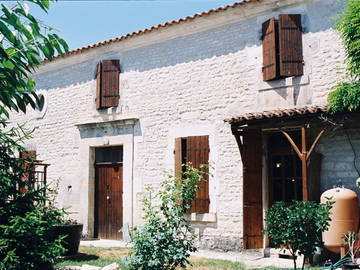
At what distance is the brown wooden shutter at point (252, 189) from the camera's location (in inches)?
319

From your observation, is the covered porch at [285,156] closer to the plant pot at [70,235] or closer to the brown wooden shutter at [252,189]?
the brown wooden shutter at [252,189]

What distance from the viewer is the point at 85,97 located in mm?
11500

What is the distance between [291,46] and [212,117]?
2.20m

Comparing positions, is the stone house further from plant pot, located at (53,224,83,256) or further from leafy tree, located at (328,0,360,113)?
plant pot, located at (53,224,83,256)

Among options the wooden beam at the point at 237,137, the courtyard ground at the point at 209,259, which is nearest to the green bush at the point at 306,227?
the courtyard ground at the point at 209,259

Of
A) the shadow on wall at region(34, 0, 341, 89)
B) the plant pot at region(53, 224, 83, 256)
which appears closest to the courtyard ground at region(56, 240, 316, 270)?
the plant pot at region(53, 224, 83, 256)

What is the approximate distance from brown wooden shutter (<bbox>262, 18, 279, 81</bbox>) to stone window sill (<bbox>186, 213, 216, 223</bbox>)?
3018 mm

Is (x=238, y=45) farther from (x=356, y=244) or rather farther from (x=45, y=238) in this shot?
(x=45, y=238)

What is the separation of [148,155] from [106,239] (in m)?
2.52

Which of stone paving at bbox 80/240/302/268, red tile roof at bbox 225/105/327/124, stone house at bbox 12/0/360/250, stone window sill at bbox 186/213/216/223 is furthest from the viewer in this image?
stone window sill at bbox 186/213/216/223

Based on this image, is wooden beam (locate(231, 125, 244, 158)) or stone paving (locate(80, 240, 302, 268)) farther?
wooden beam (locate(231, 125, 244, 158))

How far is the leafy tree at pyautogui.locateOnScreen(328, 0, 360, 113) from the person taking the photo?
6758 millimetres

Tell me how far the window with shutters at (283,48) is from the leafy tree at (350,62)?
959 millimetres

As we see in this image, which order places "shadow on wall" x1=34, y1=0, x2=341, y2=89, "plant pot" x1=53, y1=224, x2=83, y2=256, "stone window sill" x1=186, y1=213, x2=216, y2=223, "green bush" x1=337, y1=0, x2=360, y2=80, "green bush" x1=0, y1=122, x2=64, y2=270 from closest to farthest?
"green bush" x1=0, y1=122, x2=64, y2=270
"green bush" x1=337, y1=0, x2=360, y2=80
"plant pot" x1=53, y1=224, x2=83, y2=256
"shadow on wall" x1=34, y1=0, x2=341, y2=89
"stone window sill" x1=186, y1=213, x2=216, y2=223
